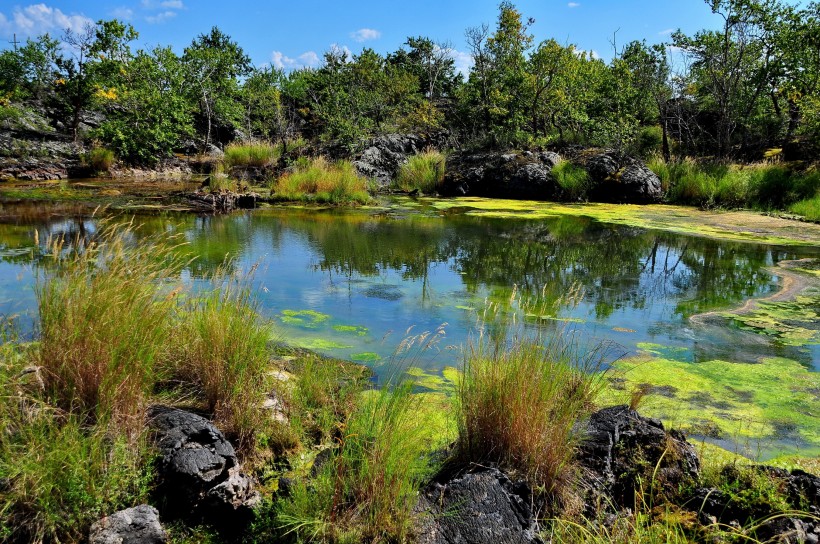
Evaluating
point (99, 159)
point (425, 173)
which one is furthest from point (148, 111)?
point (425, 173)

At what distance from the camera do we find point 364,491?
2191mm

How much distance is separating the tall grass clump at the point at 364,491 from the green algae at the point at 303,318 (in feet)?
8.86

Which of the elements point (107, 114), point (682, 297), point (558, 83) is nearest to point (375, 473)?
point (682, 297)

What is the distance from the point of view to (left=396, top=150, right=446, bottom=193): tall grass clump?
17500 mm

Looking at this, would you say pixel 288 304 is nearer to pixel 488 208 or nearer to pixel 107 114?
pixel 488 208

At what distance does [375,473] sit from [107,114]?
2386 centimetres

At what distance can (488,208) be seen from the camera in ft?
46.7

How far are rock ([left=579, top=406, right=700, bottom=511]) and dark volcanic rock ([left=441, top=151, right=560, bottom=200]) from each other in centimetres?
1410

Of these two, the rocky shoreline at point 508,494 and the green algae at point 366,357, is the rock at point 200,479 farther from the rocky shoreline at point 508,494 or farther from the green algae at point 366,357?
the green algae at point 366,357

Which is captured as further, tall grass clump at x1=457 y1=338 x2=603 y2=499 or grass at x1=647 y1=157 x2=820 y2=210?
grass at x1=647 y1=157 x2=820 y2=210

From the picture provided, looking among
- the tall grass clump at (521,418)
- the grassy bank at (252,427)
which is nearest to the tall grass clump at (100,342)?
the grassy bank at (252,427)

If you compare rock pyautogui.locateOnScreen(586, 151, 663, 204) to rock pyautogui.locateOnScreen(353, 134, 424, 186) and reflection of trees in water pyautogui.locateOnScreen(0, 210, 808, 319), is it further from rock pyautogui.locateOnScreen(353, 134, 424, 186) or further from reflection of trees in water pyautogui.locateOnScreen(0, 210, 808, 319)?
rock pyautogui.locateOnScreen(353, 134, 424, 186)

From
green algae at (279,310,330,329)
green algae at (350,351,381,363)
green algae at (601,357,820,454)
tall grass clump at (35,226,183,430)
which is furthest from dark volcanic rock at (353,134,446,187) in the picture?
tall grass clump at (35,226,183,430)

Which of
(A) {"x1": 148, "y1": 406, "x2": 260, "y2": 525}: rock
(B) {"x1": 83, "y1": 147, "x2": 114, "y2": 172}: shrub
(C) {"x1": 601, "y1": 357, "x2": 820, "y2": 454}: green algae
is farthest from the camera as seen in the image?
(B) {"x1": 83, "y1": 147, "x2": 114, "y2": 172}: shrub
